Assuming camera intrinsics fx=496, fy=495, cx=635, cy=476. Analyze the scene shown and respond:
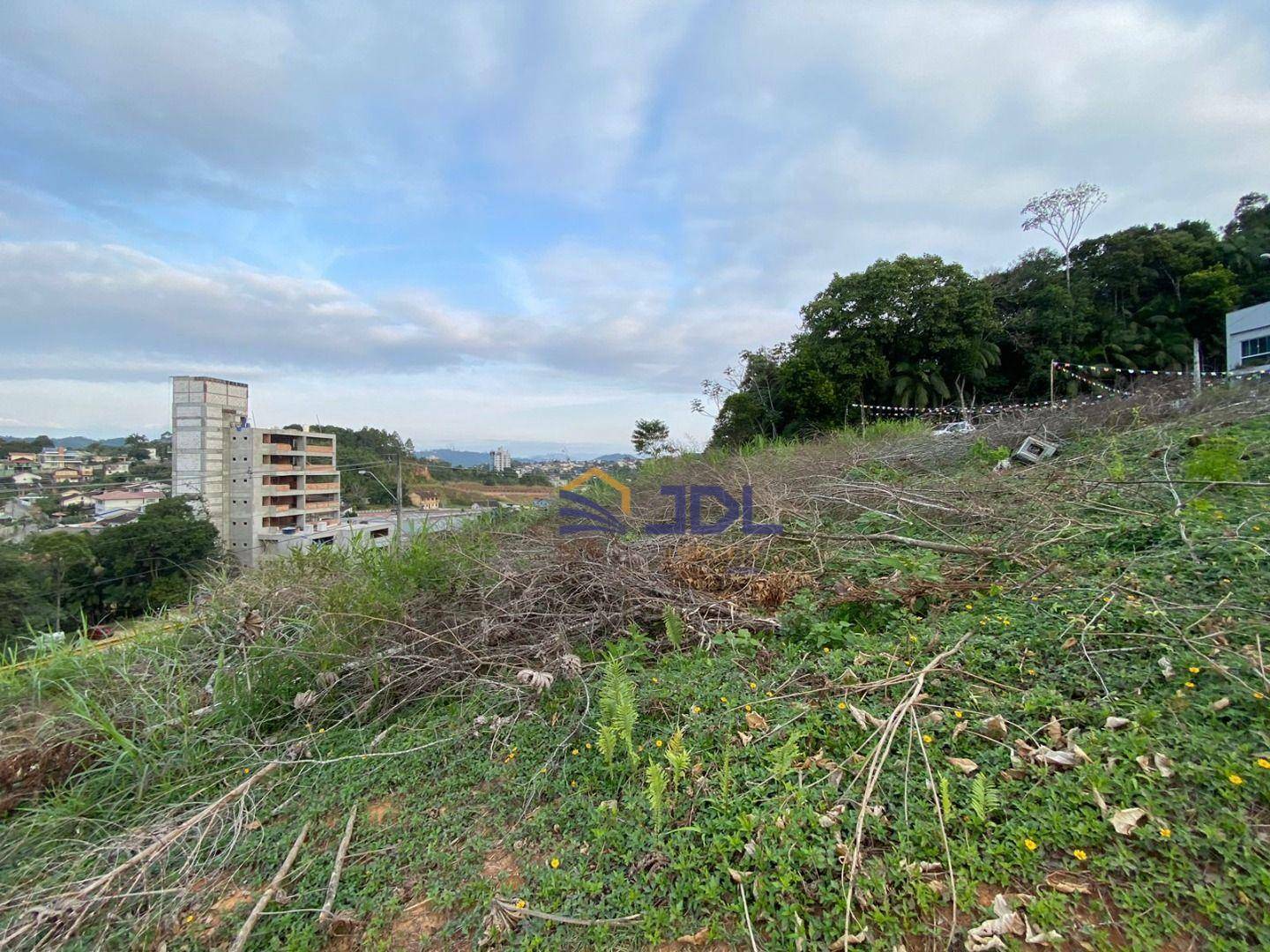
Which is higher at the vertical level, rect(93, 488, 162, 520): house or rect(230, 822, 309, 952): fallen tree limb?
rect(93, 488, 162, 520): house

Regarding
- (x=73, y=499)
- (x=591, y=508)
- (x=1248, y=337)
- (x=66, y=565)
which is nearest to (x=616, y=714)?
(x=591, y=508)

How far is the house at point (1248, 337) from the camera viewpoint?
→ 57.3 ft

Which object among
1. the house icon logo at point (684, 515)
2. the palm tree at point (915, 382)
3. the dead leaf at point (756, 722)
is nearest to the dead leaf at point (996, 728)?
the dead leaf at point (756, 722)

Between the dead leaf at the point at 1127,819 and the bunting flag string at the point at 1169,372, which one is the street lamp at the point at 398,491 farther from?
the bunting flag string at the point at 1169,372

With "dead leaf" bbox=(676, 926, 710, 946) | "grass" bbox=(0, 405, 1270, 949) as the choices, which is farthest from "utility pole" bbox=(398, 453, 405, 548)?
"dead leaf" bbox=(676, 926, 710, 946)

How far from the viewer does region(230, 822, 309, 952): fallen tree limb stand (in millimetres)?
1246

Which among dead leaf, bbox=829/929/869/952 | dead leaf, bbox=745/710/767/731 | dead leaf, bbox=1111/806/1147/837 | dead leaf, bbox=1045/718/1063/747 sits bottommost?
dead leaf, bbox=829/929/869/952

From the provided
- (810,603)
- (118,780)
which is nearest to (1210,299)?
(810,603)

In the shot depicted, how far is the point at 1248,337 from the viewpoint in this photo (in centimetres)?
1809

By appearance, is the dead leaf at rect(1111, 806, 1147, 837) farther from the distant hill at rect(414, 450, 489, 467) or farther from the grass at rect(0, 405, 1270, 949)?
the distant hill at rect(414, 450, 489, 467)

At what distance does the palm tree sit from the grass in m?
14.5

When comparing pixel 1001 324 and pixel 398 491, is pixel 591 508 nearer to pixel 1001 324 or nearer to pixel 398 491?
pixel 398 491

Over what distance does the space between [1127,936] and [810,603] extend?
60.0 inches

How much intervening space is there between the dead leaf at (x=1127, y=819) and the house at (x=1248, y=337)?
84.9ft
